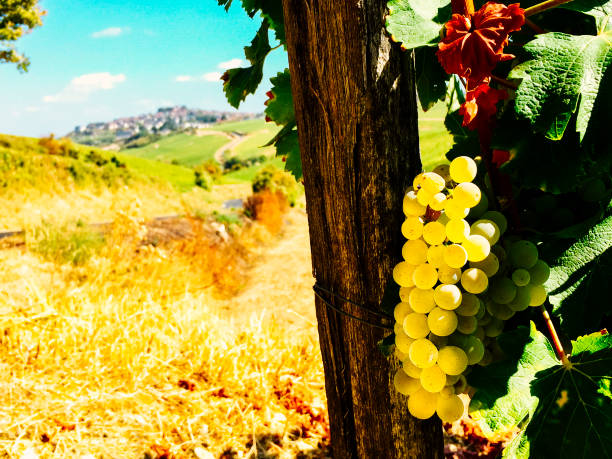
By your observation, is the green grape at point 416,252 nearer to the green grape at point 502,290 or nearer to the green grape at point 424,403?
the green grape at point 502,290

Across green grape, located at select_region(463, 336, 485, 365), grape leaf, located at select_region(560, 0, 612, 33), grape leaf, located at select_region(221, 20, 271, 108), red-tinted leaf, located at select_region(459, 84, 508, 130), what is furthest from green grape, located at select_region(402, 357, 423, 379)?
grape leaf, located at select_region(221, 20, 271, 108)

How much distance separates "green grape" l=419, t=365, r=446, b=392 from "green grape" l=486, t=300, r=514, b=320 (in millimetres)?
178

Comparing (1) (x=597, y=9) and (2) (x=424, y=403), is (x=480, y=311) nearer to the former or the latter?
(2) (x=424, y=403)

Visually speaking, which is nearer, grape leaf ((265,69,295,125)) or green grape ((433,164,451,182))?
green grape ((433,164,451,182))

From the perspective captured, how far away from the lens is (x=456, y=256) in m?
0.92

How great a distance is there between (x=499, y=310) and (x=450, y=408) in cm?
23

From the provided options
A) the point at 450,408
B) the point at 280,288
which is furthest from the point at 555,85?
the point at 280,288

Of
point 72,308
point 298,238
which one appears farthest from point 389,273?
point 298,238

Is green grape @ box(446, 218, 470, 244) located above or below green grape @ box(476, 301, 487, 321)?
above

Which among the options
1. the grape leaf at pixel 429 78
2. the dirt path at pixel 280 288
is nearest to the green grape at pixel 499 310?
the grape leaf at pixel 429 78

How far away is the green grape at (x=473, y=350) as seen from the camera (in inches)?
39.1

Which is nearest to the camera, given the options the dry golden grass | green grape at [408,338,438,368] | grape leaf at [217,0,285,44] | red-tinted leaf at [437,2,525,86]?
red-tinted leaf at [437,2,525,86]

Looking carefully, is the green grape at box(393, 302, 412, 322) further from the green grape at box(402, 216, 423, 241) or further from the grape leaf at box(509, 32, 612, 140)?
the grape leaf at box(509, 32, 612, 140)

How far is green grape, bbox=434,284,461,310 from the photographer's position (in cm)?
93
